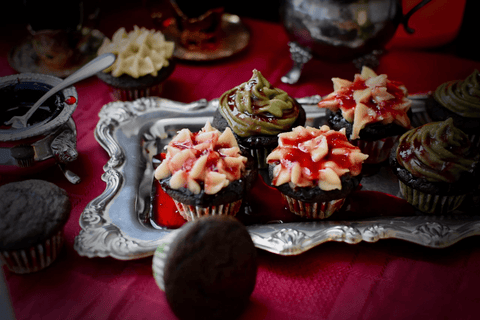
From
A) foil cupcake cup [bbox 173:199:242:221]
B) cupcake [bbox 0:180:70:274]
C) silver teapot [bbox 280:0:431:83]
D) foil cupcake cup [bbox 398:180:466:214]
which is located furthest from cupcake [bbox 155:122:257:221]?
silver teapot [bbox 280:0:431:83]

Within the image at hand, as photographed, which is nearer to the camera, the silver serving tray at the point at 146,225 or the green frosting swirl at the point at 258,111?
the silver serving tray at the point at 146,225

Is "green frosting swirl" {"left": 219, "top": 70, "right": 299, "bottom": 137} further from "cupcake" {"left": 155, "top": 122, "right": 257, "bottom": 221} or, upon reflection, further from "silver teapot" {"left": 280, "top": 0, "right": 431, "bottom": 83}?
"silver teapot" {"left": 280, "top": 0, "right": 431, "bottom": 83}

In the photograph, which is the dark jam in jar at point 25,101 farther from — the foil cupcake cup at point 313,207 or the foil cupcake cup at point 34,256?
the foil cupcake cup at point 313,207

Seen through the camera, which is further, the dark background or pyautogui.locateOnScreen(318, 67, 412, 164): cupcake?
the dark background

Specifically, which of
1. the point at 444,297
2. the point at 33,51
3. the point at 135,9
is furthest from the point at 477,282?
the point at 135,9

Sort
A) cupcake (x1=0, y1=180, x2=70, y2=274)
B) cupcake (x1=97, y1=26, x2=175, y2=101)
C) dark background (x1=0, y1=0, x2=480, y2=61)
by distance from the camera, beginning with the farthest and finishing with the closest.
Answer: dark background (x1=0, y1=0, x2=480, y2=61), cupcake (x1=97, y1=26, x2=175, y2=101), cupcake (x1=0, y1=180, x2=70, y2=274)

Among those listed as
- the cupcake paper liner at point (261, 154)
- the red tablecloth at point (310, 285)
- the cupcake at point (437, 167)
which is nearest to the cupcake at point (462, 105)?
the cupcake at point (437, 167)

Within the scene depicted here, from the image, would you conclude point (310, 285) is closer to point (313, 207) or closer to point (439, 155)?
point (313, 207)
